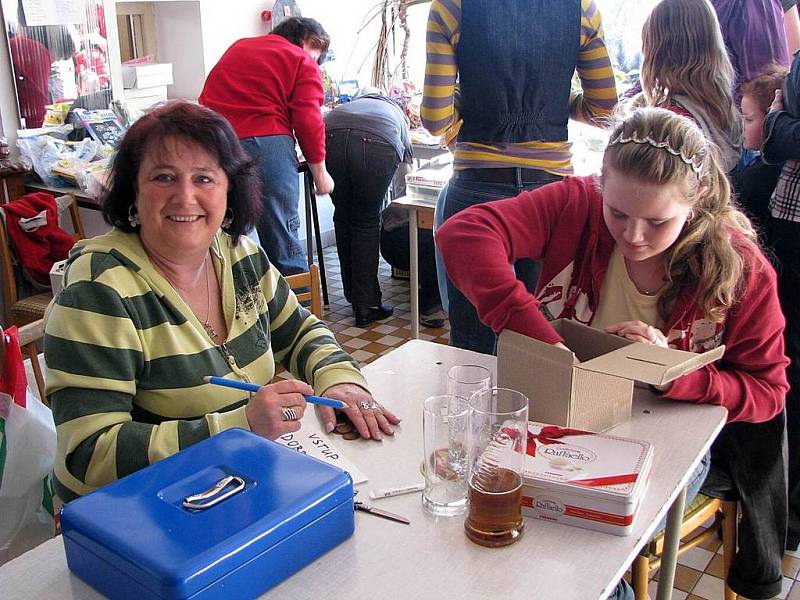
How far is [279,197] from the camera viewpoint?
3.50m

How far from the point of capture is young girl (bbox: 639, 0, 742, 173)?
2213 millimetres

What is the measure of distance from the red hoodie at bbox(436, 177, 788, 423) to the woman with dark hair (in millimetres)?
301

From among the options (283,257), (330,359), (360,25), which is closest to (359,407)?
(330,359)

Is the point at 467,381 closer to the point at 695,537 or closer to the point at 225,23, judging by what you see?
the point at 695,537

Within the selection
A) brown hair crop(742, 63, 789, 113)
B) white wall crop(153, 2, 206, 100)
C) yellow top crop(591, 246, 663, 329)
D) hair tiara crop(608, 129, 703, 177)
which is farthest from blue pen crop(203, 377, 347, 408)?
white wall crop(153, 2, 206, 100)

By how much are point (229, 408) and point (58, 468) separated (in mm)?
295

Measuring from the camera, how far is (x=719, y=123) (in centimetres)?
225

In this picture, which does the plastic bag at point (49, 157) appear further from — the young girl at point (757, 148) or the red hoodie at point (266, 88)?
the young girl at point (757, 148)

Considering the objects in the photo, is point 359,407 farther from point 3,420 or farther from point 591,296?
point 3,420

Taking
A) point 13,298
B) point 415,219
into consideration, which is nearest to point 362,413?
point 415,219

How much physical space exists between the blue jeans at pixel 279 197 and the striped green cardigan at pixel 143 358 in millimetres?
1897

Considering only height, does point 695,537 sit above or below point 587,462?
below

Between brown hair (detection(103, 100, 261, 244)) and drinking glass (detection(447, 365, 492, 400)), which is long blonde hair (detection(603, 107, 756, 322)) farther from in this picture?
brown hair (detection(103, 100, 261, 244))

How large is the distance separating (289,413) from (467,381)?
283mm
